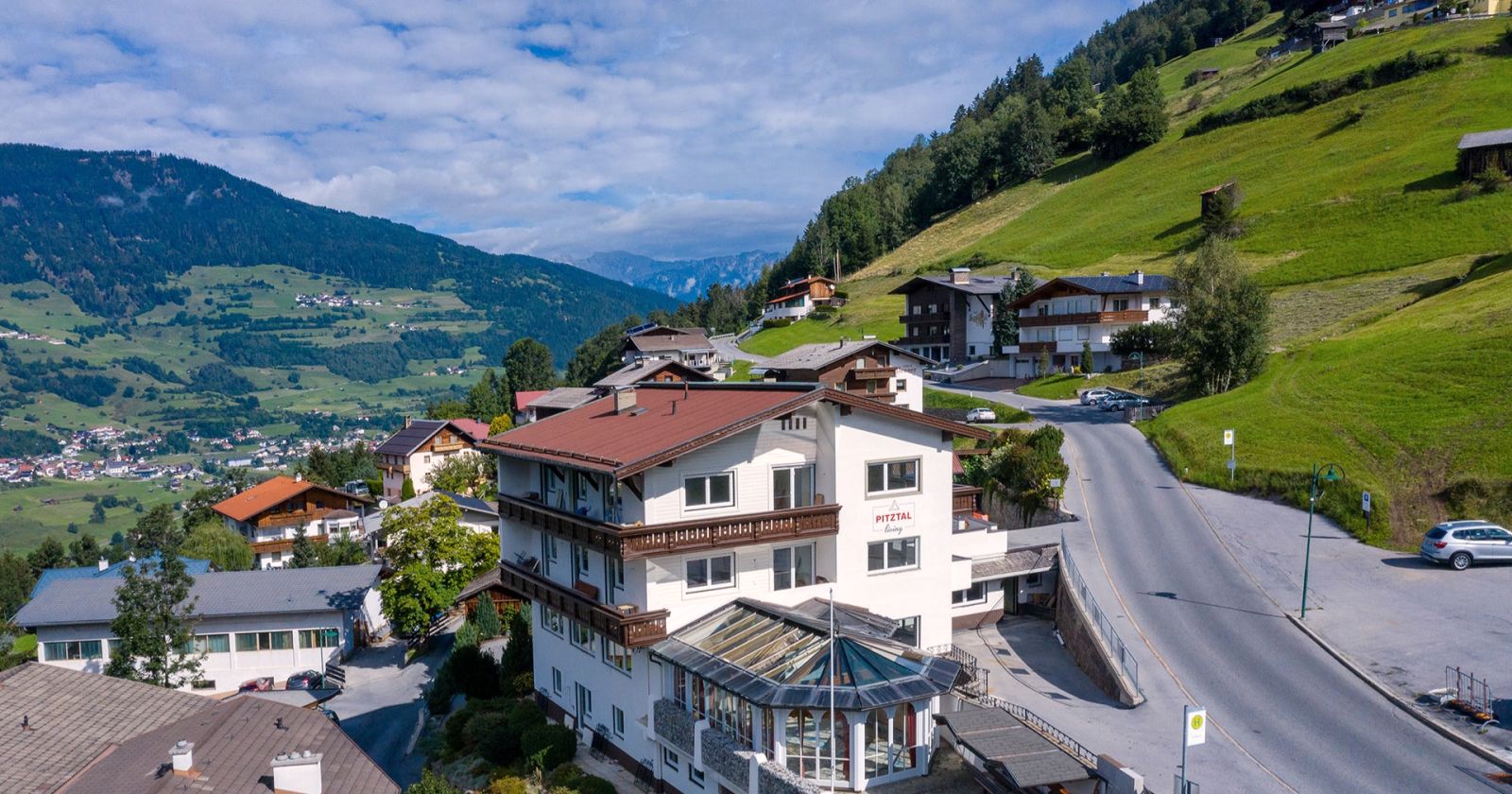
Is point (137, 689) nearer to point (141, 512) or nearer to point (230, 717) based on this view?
point (230, 717)

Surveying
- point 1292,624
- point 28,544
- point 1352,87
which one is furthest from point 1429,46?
point 28,544

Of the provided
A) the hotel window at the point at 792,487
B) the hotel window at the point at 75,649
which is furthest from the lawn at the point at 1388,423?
the hotel window at the point at 75,649

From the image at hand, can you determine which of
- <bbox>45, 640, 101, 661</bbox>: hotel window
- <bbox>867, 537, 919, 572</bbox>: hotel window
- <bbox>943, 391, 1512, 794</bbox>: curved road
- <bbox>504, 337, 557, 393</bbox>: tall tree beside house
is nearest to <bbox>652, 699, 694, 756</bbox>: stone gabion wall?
<bbox>867, 537, 919, 572</bbox>: hotel window

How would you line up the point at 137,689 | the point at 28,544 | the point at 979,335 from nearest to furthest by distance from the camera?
the point at 137,689
the point at 979,335
the point at 28,544

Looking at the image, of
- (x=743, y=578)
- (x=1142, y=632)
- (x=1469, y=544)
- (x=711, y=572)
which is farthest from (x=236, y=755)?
(x=1469, y=544)

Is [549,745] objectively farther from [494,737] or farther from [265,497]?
[265,497]

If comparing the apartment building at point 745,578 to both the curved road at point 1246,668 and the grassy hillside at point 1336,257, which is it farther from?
the grassy hillside at point 1336,257

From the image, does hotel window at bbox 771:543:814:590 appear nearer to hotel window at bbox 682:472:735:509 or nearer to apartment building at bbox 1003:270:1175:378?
hotel window at bbox 682:472:735:509
